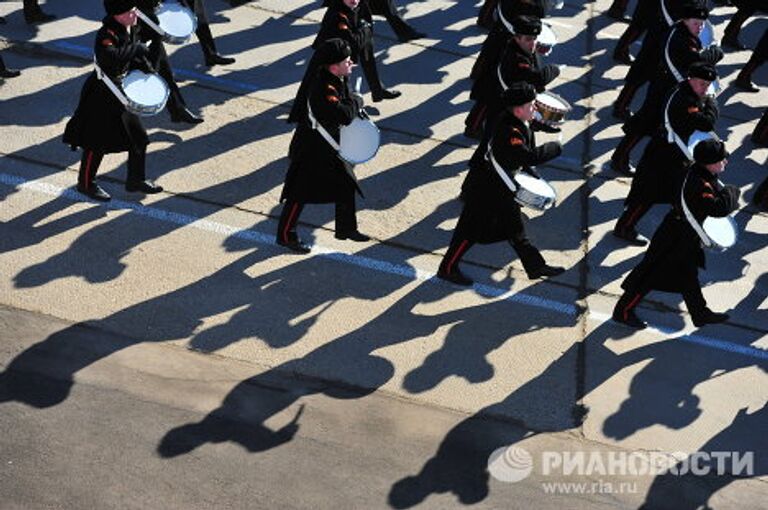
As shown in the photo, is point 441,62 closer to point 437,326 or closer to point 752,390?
point 437,326

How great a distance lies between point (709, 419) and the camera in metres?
8.30

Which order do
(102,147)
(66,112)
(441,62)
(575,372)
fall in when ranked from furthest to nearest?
(441,62)
(66,112)
(102,147)
(575,372)

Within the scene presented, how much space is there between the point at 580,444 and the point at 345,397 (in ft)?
5.32

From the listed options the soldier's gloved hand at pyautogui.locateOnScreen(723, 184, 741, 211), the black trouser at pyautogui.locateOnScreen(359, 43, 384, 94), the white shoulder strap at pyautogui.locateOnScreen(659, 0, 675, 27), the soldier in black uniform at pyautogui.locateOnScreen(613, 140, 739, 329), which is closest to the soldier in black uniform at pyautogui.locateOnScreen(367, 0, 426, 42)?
the black trouser at pyautogui.locateOnScreen(359, 43, 384, 94)

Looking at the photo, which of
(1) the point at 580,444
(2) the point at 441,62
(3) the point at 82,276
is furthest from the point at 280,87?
(1) the point at 580,444

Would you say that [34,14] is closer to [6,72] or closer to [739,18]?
[6,72]

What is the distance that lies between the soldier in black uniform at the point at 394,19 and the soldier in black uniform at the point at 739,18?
3694mm

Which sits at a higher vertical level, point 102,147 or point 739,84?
point 102,147

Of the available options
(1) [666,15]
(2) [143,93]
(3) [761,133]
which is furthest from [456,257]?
(3) [761,133]

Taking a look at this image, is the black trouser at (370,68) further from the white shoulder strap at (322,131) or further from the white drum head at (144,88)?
the white drum head at (144,88)

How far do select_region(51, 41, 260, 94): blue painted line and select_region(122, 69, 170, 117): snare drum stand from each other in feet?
8.06

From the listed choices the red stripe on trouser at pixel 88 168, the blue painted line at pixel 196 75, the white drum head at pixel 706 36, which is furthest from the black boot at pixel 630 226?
the red stripe on trouser at pixel 88 168

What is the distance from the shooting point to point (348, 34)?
10523 millimetres

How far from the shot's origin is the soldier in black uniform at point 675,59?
10.3 meters
